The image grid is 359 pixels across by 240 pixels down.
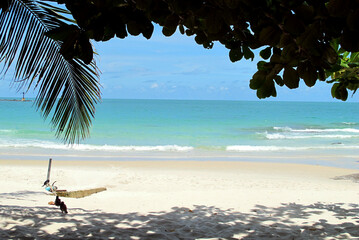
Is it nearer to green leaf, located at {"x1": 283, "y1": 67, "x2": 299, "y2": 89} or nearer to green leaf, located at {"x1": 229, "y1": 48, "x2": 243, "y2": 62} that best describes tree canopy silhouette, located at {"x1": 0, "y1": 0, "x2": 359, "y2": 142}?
green leaf, located at {"x1": 283, "y1": 67, "x2": 299, "y2": 89}

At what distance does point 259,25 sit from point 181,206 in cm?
478

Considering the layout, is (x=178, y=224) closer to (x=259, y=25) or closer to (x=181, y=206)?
(x=181, y=206)

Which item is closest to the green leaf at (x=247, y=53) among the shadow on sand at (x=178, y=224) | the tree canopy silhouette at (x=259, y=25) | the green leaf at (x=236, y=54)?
the green leaf at (x=236, y=54)

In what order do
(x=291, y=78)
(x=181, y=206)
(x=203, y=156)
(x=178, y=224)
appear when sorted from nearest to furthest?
(x=291, y=78), (x=178, y=224), (x=181, y=206), (x=203, y=156)

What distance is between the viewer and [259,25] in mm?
1673

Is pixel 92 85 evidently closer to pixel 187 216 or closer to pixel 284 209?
pixel 187 216

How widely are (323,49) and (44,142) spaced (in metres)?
19.6

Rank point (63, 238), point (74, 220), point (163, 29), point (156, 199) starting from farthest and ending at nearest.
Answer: point (156, 199) < point (74, 220) < point (63, 238) < point (163, 29)

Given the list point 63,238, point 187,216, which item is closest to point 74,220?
point 63,238

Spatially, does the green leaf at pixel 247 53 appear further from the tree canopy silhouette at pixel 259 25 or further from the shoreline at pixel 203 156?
the shoreline at pixel 203 156

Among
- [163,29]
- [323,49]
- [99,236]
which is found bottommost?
[99,236]

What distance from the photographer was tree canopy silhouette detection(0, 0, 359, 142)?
1.44 m

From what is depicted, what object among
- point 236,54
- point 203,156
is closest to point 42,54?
point 236,54

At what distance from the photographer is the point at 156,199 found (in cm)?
665
